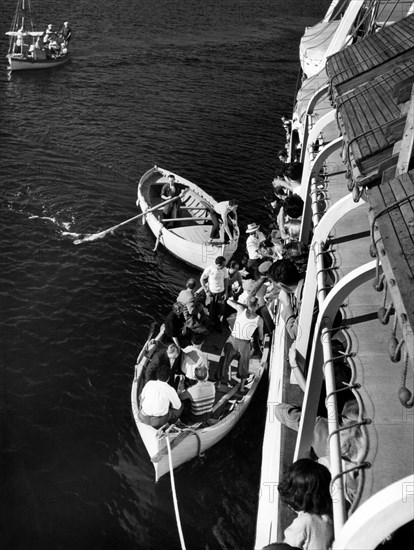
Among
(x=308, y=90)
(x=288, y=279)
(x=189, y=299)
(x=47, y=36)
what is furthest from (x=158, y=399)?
(x=47, y=36)

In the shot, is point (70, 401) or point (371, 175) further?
point (70, 401)

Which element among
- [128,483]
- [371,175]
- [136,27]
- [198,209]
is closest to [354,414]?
[371,175]

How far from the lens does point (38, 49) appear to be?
42.1 metres

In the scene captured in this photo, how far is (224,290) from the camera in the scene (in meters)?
17.1

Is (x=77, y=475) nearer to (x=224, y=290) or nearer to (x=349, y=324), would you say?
→ (x=224, y=290)

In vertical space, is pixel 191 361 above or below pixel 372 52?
below

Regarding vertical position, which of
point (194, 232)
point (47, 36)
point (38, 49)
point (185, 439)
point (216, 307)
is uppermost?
point (47, 36)

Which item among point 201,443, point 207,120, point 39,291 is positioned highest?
point 207,120

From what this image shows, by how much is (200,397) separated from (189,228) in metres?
9.63

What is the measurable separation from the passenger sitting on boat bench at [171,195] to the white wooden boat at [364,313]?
30.7ft

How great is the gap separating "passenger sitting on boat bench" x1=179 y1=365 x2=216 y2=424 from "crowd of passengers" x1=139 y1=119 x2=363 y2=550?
0.9 inches

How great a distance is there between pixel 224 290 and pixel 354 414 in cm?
1029

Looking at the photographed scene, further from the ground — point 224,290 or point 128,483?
point 224,290

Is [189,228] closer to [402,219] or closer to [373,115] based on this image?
[373,115]
